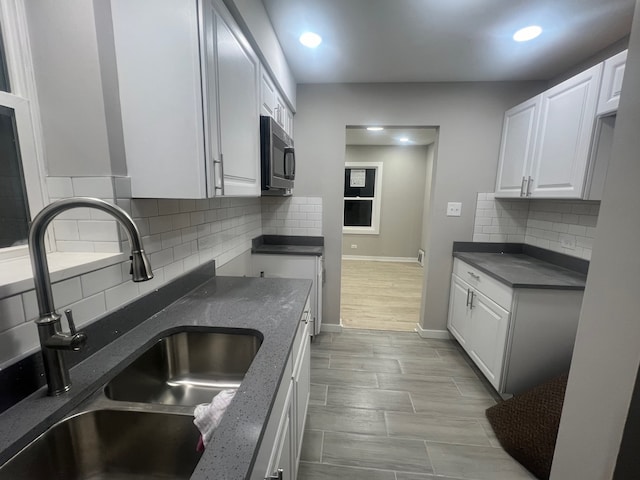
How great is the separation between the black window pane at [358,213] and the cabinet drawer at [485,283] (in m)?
3.20

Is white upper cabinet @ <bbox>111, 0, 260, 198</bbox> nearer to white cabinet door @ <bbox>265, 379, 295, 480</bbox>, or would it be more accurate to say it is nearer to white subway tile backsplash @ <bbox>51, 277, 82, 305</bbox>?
white subway tile backsplash @ <bbox>51, 277, 82, 305</bbox>

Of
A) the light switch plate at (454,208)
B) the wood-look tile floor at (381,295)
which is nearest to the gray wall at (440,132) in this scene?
the light switch plate at (454,208)

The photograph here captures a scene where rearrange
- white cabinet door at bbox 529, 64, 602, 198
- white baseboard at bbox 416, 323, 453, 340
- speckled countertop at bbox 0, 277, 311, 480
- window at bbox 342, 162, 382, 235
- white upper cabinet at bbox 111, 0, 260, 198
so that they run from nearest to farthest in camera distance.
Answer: speckled countertop at bbox 0, 277, 311, 480 < white upper cabinet at bbox 111, 0, 260, 198 < white cabinet door at bbox 529, 64, 602, 198 < white baseboard at bbox 416, 323, 453, 340 < window at bbox 342, 162, 382, 235

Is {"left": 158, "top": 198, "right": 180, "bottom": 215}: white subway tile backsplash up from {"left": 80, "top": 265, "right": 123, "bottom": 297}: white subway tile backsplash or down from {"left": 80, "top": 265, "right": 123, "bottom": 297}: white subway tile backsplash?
up

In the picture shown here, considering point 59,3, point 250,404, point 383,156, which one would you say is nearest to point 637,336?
point 250,404

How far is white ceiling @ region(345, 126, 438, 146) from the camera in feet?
13.5

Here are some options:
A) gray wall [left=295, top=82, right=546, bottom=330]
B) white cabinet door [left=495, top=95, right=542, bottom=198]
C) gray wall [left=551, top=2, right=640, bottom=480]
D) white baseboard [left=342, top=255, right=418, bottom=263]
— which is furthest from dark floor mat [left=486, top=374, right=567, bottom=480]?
white baseboard [left=342, top=255, right=418, bottom=263]

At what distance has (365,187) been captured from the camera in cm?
559

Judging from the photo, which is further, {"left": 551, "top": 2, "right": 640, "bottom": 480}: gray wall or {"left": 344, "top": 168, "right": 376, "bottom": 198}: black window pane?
{"left": 344, "top": 168, "right": 376, "bottom": 198}: black window pane

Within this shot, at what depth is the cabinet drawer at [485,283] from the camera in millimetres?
1786

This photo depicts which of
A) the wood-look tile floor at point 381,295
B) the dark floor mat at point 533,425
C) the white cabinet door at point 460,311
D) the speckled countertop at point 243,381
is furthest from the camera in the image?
the wood-look tile floor at point 381,295

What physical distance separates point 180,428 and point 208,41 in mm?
1189

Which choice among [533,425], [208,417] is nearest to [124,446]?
[208,417]

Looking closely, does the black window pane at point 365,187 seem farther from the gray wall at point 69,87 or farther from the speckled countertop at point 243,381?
the gray wall at point 69,87
